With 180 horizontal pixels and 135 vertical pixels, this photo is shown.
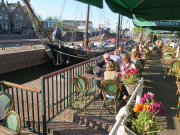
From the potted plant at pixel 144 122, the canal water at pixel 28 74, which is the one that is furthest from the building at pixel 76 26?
the potted plant at pixel 144 122

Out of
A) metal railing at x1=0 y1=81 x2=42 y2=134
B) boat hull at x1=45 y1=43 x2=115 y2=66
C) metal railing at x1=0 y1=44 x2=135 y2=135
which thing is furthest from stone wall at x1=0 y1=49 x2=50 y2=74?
metal railing at x1=0 y1=81 x2=42 y2=134

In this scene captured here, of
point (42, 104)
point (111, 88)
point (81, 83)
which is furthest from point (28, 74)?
point (111, 88)

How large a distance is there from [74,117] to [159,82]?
3910mm

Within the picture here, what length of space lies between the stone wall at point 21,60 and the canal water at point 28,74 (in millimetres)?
416

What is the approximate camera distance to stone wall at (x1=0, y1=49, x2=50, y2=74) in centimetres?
1297

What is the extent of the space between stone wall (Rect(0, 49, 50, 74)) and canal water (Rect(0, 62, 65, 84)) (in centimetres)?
42

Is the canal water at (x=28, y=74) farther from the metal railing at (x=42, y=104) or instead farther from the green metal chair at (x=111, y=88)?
the green metal chair at (x=111, y=88)

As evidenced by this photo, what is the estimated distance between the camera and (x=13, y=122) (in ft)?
7.00

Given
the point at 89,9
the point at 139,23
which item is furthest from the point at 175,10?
the point at 89,9

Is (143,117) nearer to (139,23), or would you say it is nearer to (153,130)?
(153,130)

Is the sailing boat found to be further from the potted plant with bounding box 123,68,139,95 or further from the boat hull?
the potted plant with bounding box 123,68,139,95

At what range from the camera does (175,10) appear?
8.07 ft

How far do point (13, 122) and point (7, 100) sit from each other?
0.62 m

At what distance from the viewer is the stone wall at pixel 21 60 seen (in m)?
13.0
